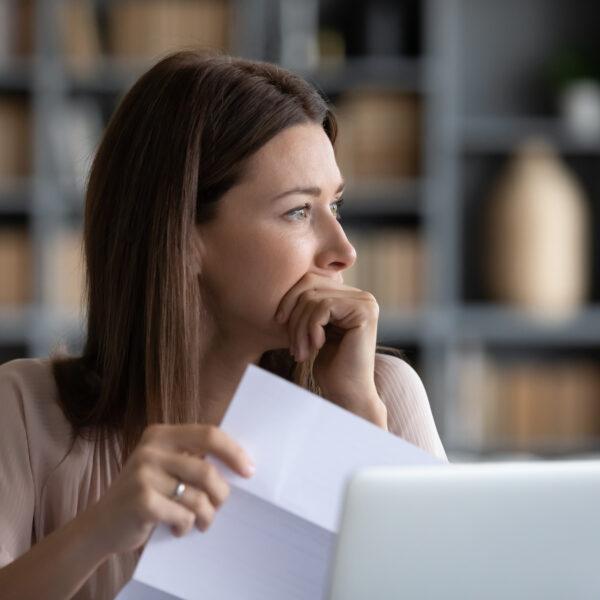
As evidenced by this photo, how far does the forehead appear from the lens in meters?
1.35

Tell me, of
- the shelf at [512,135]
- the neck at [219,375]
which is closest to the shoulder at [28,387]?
the neck at [219,375]

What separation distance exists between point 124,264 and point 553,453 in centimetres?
294

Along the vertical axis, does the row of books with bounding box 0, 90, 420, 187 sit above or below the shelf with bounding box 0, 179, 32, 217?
above

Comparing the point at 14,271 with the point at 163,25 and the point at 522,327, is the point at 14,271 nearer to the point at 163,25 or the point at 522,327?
the point at 163,25

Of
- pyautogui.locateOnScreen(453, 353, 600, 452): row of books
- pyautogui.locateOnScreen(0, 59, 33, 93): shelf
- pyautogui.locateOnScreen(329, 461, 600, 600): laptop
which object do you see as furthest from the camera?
pyautogui.locateOnScreen(453, 353, 600, 452): row of books

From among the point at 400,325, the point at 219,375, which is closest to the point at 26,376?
the point at 219,375

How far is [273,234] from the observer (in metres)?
1.35

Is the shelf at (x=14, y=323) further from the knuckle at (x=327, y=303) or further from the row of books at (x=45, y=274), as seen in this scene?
the knuckle at (x=327, y=303)

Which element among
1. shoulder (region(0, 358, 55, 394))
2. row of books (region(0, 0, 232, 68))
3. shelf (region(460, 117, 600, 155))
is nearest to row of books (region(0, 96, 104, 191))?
row of books (region(0, 0, 232, 68))

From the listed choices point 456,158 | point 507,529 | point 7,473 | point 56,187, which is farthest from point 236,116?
point 456,158

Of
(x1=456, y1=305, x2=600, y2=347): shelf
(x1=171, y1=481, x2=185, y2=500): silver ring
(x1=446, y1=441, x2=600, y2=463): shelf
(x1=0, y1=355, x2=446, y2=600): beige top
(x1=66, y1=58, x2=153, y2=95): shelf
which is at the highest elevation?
(x1=66, y1=58, x2=153, y2=95): shelf

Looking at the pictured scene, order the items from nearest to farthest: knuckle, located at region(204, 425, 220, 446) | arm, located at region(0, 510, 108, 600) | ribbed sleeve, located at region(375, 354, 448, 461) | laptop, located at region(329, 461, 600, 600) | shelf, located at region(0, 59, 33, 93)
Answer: laptop, located at region(329, 461, 600, 600), knuckle, located at region(204, 425, 220, 446), arm, located at region(0, 510, 108, 600), ribbed sleeve, located at region(375, 354, 448, 461), shelf, located at region(0, 59, 33, 93)

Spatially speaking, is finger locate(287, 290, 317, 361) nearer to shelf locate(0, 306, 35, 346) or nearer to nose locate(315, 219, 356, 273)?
nose locate(315, 219, 356, 273)

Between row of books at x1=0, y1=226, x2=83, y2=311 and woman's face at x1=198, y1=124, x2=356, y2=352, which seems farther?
row of books at x1=0, y1=226, x2=83, y2=311
